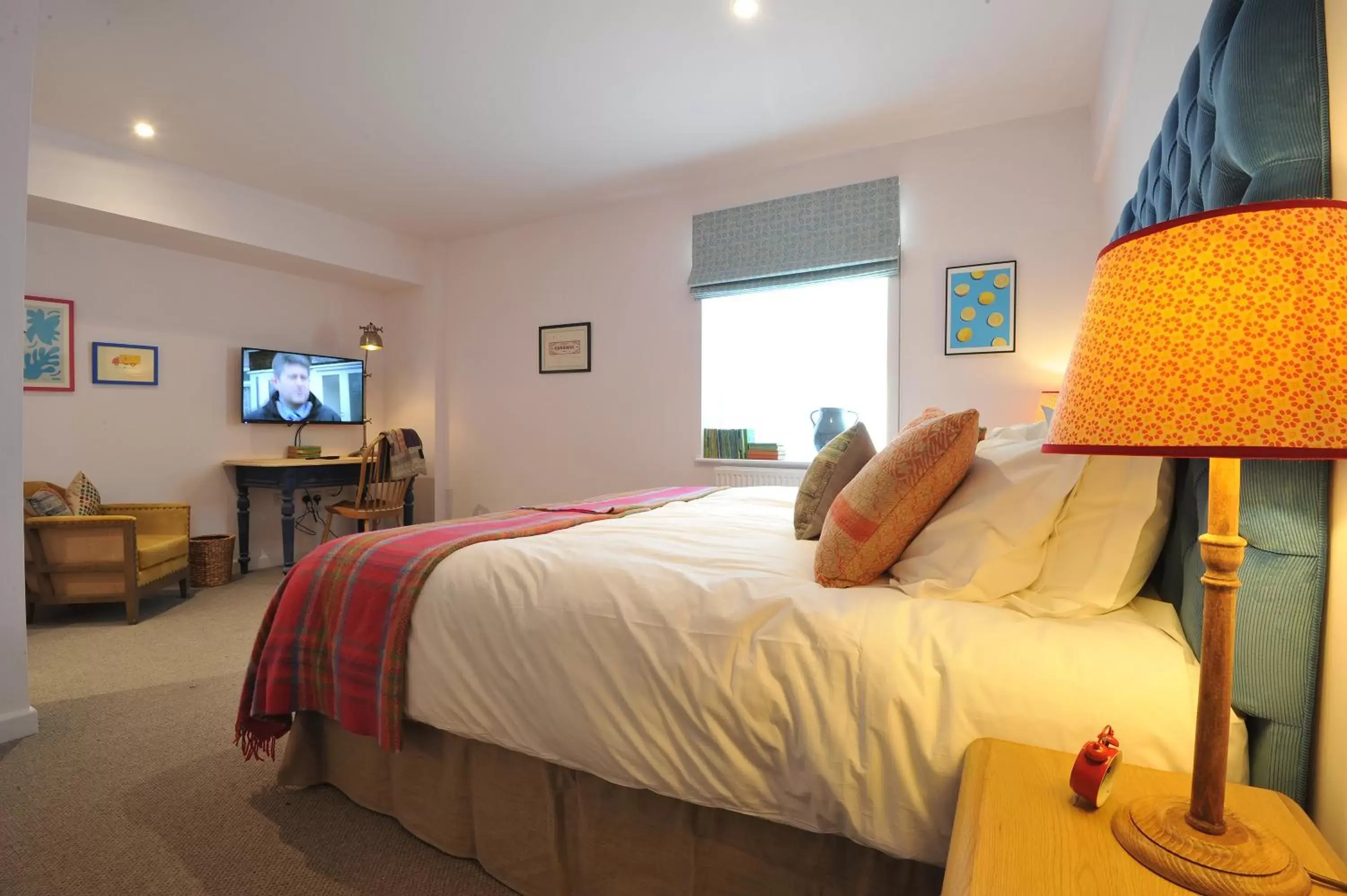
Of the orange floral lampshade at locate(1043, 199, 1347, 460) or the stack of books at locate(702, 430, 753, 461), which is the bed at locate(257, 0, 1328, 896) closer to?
the orange floral lampshade at locate(1043, 199, 1347, 460)

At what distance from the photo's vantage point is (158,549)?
356 cm

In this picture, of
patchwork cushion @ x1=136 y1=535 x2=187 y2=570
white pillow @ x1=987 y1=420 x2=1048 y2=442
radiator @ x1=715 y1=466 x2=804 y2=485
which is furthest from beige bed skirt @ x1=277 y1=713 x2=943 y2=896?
radiator @ x1=715 y1=466 x2=804 y2=485

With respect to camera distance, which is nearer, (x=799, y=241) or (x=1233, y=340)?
(x=1233, y=340)

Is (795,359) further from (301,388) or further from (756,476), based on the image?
(301,388)

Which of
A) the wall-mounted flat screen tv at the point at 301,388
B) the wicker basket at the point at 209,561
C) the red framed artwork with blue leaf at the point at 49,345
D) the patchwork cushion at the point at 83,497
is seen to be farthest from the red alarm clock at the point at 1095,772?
the wall-mounted flat screen tv at the point at 301,388

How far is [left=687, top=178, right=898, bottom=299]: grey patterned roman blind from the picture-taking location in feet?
12.3

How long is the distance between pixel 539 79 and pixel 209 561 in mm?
3526

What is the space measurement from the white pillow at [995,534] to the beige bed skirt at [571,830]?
474 millimetres

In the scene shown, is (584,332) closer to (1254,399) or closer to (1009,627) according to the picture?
(1009,627)

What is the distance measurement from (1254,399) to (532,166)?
161 inches

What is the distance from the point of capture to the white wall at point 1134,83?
1638 millimetres

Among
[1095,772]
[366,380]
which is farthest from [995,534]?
[366,380]

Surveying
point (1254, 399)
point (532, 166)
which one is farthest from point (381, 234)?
point (1254, 399)

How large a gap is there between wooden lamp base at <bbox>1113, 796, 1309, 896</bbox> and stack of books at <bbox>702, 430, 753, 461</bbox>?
11.6ft
